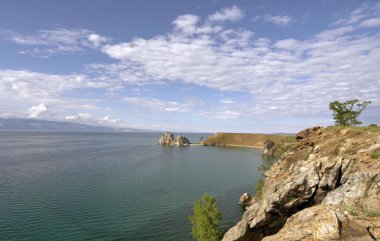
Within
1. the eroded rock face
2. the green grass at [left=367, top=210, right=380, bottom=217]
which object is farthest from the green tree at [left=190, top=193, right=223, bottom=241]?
the green grass at [left=367, top=210, right=380, bottom=217]

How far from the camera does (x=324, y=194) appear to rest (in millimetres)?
43469

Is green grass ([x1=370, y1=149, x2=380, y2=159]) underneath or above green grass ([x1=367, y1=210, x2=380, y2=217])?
above

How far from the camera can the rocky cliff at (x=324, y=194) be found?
77.9 ft

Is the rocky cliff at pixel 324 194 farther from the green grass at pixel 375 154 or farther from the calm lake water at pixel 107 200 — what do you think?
the calm lake water at pixel 107 200

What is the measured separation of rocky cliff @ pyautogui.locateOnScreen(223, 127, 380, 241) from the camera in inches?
935

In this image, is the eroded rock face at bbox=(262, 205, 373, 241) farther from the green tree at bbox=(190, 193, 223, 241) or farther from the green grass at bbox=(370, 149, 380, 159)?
the green tree at bbox=(190, 193, 223, 241)

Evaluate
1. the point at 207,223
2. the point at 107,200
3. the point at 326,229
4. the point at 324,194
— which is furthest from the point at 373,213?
the point at 107,200

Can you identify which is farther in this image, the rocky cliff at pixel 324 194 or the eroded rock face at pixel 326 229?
the rocky cliff at pixel 324 194

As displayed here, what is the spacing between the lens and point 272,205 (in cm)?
4434

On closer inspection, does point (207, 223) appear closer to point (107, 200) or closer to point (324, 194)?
point (324, 194)

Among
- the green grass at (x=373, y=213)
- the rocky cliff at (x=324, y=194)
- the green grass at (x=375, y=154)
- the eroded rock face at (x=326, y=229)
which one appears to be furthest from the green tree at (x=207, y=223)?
the green grass at (x=373, y=213)

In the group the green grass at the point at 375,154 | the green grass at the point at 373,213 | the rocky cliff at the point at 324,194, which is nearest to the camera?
the rocky cliff at the point at 324,194

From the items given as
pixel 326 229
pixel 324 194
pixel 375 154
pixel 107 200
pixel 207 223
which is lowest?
pixel 107 200

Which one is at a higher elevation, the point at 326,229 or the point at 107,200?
the point at 326,229
